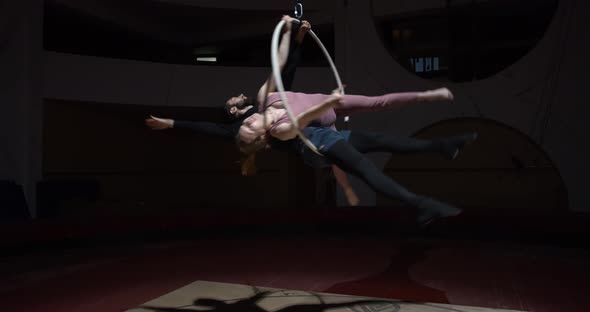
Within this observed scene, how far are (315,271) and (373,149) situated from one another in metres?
2.17

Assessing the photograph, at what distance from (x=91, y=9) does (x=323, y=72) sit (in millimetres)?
4390

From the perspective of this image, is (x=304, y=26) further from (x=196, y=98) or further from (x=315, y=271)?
(x=196, y=98)

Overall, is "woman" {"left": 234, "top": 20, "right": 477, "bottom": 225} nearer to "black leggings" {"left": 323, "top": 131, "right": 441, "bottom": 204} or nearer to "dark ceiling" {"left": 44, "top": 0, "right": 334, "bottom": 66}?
"black leggings" {"left": 323, "top": 131, "right": 441, "bottom": 204}

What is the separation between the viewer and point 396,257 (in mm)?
5430

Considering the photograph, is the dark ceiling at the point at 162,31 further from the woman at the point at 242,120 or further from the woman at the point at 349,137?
the woman at the point at 349,137

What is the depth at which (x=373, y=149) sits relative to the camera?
3.02m

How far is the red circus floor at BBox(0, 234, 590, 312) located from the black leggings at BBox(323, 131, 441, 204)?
1537mm

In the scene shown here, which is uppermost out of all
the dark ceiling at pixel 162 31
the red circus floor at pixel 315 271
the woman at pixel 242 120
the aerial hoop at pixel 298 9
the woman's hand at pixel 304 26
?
Answer: the dark ceiling at pixel 162 31

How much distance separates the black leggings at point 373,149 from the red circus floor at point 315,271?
1537 mm

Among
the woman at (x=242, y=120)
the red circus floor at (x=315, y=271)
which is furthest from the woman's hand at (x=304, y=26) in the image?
the red circus floor at (x=315, y=271)

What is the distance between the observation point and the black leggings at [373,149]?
2.66 metres

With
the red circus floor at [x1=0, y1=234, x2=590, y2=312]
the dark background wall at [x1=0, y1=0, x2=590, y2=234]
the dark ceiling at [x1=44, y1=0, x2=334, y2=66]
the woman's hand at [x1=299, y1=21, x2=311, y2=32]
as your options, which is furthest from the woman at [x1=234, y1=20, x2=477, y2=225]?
the dark ceiling at [x1=44, y1=0, x2=334, y2=66]

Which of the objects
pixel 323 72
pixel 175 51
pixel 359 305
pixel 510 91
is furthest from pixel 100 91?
pixel 510 91

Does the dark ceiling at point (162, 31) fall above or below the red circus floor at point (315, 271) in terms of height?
above
